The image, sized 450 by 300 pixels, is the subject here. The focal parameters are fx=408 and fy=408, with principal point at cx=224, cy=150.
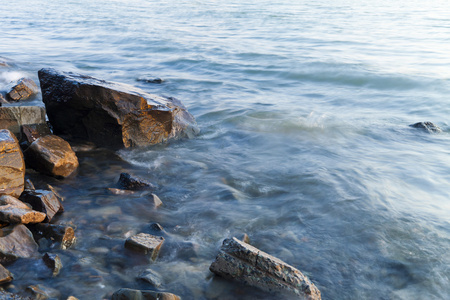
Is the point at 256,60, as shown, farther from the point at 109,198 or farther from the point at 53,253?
→ the point at 53,253

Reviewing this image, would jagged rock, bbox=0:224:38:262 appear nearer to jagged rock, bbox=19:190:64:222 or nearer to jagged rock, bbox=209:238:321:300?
jagged rock, bbox=19:190:64:222

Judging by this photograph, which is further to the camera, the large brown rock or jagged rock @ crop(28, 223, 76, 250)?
the large brown rock

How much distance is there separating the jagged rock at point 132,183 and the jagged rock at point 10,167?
40.7 inches

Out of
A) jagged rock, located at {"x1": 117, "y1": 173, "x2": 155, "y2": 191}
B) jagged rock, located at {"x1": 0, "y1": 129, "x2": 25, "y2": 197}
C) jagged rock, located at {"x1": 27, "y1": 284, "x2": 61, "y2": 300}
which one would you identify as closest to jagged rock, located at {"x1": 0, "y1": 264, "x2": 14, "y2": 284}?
jagged rock, located at {"x1": 27, "y1": 284, "x2": 61, "y2": 300}

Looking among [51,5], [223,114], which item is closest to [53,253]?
[223,114]

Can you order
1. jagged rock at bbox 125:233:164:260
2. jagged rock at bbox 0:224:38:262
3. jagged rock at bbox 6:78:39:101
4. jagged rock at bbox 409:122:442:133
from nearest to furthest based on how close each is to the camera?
jagged rock at bbox 0:224:38:262 → jagged rock at bbox 125:233:164:260 → jagged rock at bbox 409:122:442:133 → jagged rock at bbox 6:78:39:101

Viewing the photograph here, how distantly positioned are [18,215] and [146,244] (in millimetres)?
1028

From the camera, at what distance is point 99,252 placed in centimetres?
335

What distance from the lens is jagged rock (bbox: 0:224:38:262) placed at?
3025 mm

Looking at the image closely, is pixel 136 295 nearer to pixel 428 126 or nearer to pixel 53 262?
pixel 53 262

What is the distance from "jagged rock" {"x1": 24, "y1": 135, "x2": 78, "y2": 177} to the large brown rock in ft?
2.52

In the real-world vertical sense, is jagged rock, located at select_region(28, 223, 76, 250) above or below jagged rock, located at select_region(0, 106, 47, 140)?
below

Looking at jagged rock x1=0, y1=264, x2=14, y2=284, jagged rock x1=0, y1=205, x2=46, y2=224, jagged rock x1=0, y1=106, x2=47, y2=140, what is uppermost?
jagged rock x1=0, y1=106, x2=47, y2=140

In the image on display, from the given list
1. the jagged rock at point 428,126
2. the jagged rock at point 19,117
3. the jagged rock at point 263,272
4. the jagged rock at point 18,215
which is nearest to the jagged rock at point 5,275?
the jagged rock at point 18,215
